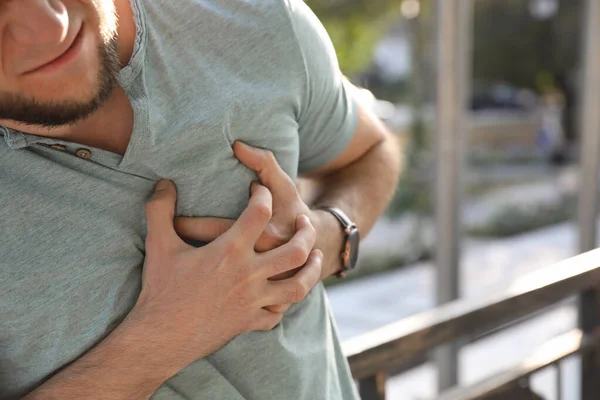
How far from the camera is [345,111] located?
3.84 ft

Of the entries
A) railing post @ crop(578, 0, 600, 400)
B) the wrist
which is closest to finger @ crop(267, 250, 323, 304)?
the wrist

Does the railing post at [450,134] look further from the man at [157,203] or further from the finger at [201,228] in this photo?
the finger at [201,228]

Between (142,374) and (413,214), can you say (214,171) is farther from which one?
(413,214)

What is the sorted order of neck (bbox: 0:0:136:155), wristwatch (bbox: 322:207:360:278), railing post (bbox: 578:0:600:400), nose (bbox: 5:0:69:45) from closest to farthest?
nose (bbox: 5:0:69:45) < neck (bbox: 0:0:136:155) < wristwatch (bbox: 322:207:360:278) < railing post (bbox: 578:0:600:400)

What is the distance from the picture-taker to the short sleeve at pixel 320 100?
105 centimetres

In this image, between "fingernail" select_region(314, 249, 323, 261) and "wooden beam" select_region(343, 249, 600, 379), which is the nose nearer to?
"fingernail" select_region(314, 249, 323, 261)

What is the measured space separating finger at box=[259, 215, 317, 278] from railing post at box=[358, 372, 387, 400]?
1.64ft

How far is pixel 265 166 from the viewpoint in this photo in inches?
38.8

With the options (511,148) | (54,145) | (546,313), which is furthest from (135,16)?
(511,148)

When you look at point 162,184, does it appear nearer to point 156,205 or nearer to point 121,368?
point 156,205

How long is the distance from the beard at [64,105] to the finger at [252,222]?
23 centimetres

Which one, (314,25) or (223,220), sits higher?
(314,25)

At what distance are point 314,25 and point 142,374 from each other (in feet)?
1.84

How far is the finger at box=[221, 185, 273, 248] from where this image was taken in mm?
929
